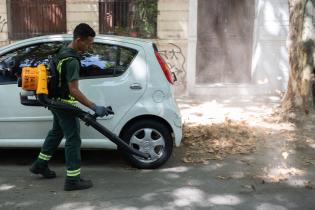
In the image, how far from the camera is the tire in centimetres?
546

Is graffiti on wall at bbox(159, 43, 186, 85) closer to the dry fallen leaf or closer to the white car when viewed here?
the white car

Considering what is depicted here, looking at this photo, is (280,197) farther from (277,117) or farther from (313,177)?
(277,117)

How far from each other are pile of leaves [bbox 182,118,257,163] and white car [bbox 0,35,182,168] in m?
0.80

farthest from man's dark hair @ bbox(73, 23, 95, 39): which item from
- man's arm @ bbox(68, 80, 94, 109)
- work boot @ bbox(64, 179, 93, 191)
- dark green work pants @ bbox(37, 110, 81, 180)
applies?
work boot @ bbox(64, 179, 93, 191)

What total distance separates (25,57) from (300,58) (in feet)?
15.6

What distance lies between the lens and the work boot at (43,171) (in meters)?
5.12

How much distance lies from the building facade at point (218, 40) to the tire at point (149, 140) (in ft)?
19.1

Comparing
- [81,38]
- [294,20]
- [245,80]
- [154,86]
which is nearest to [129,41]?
[154,86]

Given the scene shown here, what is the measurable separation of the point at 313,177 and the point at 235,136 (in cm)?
178

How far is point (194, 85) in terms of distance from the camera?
11.4 meters

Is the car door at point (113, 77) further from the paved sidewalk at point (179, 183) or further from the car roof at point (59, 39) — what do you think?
the paved sidewalk at point (179, 183)

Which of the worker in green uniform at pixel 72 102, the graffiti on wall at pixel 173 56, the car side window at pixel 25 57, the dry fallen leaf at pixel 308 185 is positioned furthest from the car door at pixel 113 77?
the graffiti on wall at pixel 173 56

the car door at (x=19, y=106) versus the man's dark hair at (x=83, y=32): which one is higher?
the man's dark hair at (x=83, y=32)

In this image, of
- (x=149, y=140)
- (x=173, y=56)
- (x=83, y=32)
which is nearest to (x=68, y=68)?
(x=83, y=32)
